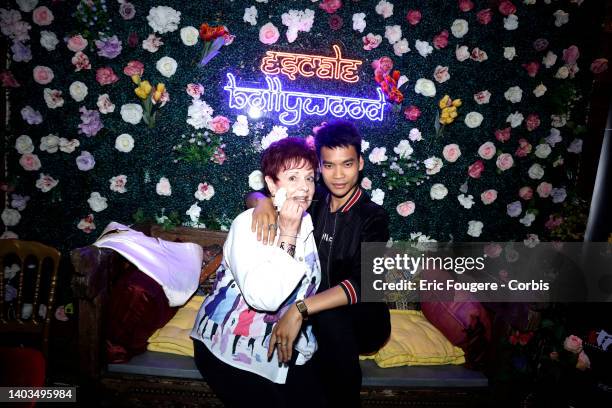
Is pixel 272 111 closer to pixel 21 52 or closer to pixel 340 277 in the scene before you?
pixel 340 277

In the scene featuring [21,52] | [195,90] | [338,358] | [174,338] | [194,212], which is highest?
[21,52]

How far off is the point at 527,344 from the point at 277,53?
3.35 meters

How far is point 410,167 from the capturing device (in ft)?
11.6

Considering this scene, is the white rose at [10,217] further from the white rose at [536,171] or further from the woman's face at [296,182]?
the white rose at [536,171]

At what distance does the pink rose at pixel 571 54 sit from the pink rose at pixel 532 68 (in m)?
0.30

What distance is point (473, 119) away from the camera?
138 inches

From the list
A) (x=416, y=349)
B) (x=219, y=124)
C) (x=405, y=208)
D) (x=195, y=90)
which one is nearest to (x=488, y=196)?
(x=405, y=208)

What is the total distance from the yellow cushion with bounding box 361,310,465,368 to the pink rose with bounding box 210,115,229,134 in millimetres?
2442

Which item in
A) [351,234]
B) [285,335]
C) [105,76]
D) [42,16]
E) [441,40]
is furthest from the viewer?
[441,40]

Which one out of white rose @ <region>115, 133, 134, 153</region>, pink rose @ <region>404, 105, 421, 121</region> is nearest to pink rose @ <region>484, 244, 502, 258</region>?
pink rose @ <region>404, 105, 421, 121</region>

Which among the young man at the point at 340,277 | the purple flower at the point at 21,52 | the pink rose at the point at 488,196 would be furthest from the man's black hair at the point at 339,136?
the purple flower at the point at 21,52

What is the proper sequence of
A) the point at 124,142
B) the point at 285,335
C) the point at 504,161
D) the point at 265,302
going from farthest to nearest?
the point at 504,161 < the point at 124,142 < the point at 285,335 < the point at 265,302

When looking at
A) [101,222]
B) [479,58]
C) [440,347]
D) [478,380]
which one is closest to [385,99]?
[479,58]

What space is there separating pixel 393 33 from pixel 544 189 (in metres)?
2.37
